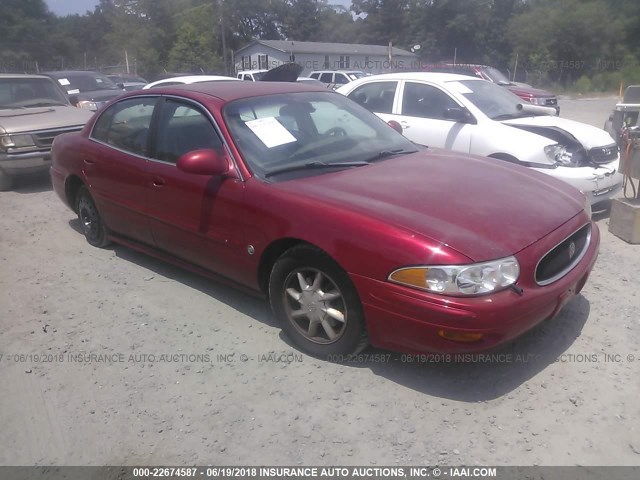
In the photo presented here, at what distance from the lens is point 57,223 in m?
6.47

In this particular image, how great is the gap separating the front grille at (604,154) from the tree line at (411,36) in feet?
103

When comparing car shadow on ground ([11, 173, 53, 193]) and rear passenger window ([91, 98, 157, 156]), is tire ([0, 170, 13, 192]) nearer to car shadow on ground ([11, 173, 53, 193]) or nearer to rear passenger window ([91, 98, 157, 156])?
car shadow on ground ([11, 173, 53, 193])

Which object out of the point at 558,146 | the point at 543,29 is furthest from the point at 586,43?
the point at 558,146

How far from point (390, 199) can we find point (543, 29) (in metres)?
49.1

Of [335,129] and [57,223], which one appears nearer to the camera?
[335,129]

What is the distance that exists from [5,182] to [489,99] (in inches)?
268

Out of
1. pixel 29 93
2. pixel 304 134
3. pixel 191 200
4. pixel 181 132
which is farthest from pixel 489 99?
pixel 29 93

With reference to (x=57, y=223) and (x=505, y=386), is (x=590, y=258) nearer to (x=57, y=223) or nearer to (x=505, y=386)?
(x=505, y=386)

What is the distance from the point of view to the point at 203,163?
3510 mm

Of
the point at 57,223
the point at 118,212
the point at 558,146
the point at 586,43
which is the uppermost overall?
the point at 586,43

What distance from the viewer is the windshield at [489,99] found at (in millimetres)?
6711

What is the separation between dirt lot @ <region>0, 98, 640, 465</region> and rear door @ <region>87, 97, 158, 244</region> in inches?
25.3

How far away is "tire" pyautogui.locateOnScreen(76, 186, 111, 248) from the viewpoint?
204 inches

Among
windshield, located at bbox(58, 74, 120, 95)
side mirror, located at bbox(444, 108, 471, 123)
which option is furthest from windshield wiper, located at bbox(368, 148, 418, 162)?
windshield, located at bbox(58, 74, 120, 95)
